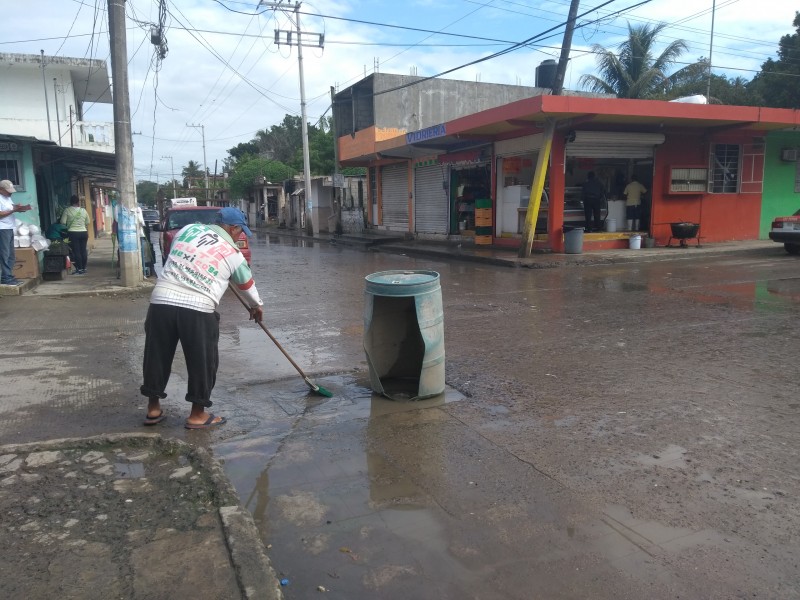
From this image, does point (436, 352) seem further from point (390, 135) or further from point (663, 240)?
point (390, 135)

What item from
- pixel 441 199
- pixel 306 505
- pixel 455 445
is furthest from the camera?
pixel 441 199

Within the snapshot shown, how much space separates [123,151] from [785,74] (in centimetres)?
3106

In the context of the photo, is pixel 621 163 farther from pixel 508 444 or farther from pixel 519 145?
pixel 508 444

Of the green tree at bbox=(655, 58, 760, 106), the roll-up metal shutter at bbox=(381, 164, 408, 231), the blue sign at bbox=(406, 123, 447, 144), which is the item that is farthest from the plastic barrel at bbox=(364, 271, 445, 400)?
the green tree at bbox=(655, 58, 760, 106)

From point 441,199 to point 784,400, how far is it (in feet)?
60.5

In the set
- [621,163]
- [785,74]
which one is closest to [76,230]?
[621,163]

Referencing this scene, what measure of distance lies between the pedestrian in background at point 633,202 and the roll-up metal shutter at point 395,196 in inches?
381

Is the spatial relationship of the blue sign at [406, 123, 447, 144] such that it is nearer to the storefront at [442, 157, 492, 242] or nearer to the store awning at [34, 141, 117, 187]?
the storefront at [442, 157, 492, 242]

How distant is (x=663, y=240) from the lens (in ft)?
58.6

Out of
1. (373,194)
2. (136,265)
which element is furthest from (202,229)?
(373,194)

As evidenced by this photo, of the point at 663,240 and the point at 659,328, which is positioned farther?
the point at 663,240

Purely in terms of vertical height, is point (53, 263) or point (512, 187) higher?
point (512, 187)

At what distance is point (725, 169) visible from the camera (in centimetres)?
1845

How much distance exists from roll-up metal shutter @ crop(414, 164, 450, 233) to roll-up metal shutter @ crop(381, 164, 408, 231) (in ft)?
3.43
